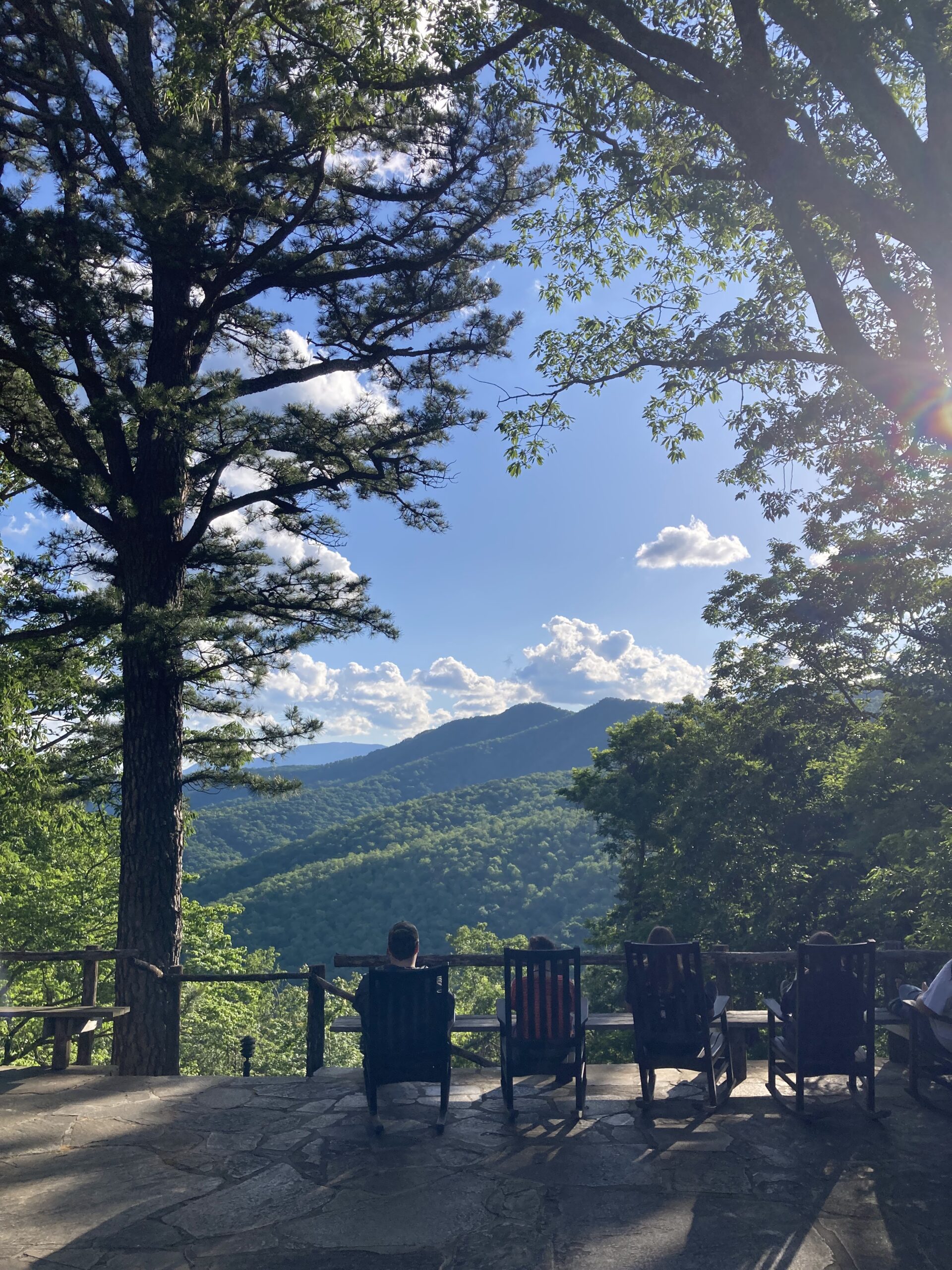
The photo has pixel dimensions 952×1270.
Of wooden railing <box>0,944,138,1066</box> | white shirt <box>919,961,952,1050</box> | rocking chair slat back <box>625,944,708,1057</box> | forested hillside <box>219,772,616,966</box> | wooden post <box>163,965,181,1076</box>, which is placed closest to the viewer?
white shirt <box>919,961,952,1050</box>

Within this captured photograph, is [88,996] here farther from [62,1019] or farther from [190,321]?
[190,321]

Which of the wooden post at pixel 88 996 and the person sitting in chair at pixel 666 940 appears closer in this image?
the person sitting in chair at pixel 666 940

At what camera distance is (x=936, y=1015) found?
15.2 ft

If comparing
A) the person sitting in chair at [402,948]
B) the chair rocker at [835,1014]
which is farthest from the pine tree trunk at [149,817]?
the chair rocker at [835,1014]

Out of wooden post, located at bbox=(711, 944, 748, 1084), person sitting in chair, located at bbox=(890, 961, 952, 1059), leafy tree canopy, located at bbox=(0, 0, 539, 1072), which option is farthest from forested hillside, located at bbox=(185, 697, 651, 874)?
person sitting in chair, located at bbox=(890, 961, 952, 1059)

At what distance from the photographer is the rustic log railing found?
5.71 metres

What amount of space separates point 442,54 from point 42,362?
4427 mm

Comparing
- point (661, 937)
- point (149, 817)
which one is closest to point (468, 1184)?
point (661, 937)

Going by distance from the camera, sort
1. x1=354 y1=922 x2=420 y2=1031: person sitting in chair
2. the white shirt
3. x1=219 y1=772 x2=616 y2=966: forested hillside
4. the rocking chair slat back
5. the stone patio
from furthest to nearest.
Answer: x1=219 y1=772 x2=616 y2=966: forested hillside < x1=354 y1=922 x2=420 y2=1031: person sitting in chair < the rocking chair slat back < the white shirt < the stone patio

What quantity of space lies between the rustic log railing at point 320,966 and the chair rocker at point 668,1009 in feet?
1.54

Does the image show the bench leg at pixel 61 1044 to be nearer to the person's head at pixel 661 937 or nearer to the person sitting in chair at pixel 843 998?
the person's head at pixel 661 937

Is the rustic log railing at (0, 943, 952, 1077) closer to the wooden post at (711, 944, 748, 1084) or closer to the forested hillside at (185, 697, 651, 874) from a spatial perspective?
the wooden post at (711, 944, 748, 1084)

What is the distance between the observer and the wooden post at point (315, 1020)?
6004 millimetres

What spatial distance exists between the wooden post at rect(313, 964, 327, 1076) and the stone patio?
2.32 feet
